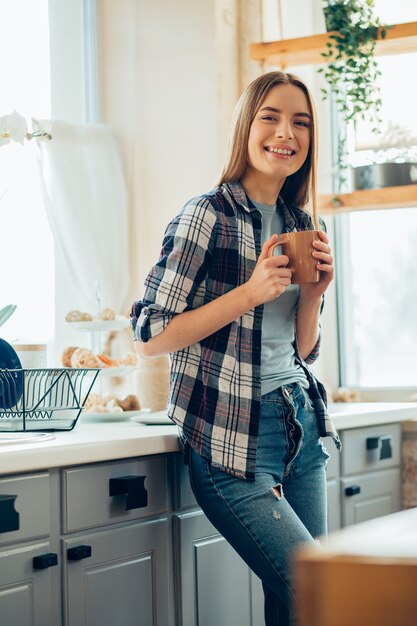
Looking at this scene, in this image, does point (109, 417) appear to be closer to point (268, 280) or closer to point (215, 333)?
point (215, 333)

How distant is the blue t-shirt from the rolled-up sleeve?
15 cm

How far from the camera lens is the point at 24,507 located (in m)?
1.58

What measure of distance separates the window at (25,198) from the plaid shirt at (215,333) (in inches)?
44.7

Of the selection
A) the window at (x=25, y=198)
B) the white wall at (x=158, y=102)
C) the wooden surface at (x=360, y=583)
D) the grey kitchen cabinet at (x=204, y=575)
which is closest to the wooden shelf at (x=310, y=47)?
the white wall at (x=158, y=102)

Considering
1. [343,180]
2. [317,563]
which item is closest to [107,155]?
[343,180]

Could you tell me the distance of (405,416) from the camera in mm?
2811

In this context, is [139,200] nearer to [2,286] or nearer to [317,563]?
[2,286]

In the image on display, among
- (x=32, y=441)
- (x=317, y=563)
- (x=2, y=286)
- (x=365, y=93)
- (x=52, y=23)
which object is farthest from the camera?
(x=365, y=93)

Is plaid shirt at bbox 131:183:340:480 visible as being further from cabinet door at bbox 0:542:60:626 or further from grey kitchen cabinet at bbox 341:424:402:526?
grey kitchen cabinet at bbox 341:424:402:526

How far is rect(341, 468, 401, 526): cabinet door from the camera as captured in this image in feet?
8.43

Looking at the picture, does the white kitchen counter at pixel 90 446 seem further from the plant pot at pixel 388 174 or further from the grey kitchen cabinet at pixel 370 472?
the plant pot at pixel 388 174

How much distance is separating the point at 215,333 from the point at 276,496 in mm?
333

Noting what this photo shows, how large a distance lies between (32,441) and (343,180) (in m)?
1.91

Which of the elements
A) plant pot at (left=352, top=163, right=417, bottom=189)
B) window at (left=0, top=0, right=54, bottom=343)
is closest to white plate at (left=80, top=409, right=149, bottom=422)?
window at (left=0, top=0, right=54, bottom=343)
